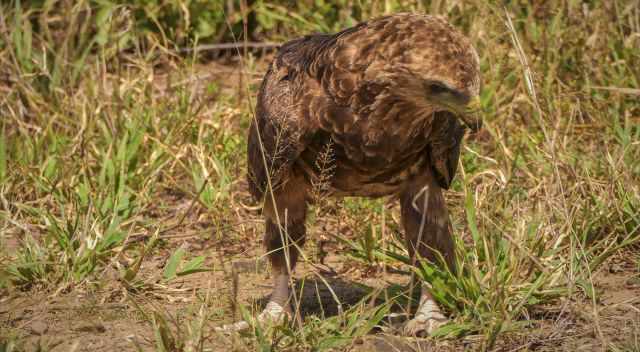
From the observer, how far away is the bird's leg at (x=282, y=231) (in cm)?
406

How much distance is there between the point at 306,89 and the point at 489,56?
232 cm

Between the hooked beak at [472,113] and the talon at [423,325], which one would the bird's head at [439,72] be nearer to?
the hooked beak at [472,113]

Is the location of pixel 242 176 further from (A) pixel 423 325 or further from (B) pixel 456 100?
(B) pixel 456 100

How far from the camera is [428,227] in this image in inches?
160

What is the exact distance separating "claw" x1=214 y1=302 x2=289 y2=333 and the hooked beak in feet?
3.45

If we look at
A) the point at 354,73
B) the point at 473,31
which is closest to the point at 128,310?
the point at 354,73

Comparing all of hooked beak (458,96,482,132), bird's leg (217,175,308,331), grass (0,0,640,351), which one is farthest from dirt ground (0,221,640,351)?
hooked beak (458,96,482,132)

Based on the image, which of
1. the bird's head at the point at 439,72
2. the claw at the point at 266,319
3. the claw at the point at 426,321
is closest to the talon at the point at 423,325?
the claw at the point at 426,321

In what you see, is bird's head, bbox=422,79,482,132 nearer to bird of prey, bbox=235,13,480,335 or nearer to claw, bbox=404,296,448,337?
bird of prey, bbox=235,13,480,335

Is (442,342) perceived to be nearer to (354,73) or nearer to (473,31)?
(354,73)

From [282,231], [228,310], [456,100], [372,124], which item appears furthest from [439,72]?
[228,310]

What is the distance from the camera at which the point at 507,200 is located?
16.1 feet

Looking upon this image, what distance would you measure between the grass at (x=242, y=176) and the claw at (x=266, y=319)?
59 mm

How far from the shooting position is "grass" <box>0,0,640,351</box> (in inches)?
155
